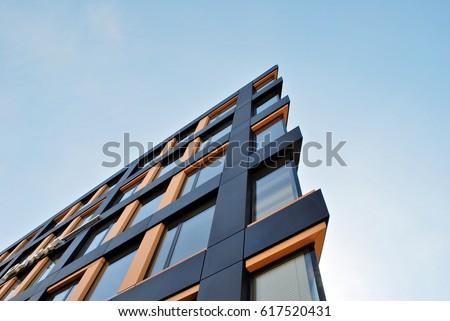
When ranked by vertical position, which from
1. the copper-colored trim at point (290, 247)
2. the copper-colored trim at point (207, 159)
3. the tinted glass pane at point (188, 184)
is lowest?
the copper-colored trim at point (290, 247)

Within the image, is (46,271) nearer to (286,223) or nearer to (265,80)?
(286,223)

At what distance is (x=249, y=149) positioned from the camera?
11273 millimetres

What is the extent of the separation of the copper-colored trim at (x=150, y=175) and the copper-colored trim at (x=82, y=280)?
→ 545 cm

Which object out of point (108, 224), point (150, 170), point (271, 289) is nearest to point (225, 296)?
point (271, 289)

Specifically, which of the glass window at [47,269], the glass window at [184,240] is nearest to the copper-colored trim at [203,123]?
the glass window at [184,240]

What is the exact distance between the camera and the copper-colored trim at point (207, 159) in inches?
507

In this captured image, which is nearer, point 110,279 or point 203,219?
point 203,219

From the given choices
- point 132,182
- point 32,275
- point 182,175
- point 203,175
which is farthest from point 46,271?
point 203,175

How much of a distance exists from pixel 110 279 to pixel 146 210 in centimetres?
376

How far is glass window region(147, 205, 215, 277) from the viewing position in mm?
8594

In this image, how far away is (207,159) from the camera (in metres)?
13.2

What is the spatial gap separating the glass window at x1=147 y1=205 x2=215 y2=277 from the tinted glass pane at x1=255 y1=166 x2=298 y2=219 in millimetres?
1584

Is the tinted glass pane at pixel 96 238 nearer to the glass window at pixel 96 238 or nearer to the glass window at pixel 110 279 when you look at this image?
the glass window at pixel 96 238

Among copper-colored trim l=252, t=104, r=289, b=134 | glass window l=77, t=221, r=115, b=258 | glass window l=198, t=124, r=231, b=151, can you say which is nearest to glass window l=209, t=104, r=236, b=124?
glass window l=198, t=124, r=231, b=151
